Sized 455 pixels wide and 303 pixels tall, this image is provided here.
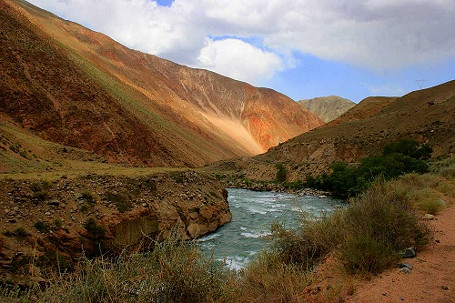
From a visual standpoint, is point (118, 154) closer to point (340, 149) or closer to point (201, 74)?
point (340, 149)

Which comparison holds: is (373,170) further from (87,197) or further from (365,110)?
(365,110)

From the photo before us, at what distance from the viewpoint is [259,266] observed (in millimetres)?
6562

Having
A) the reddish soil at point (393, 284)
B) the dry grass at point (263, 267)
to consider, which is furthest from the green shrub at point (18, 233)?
the reddish soil at point (393, 284)

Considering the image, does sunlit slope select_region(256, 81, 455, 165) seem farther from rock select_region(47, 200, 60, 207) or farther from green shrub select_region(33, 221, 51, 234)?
green shrub select_region(33, 221, 51, 234)

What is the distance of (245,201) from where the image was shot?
28141 mm

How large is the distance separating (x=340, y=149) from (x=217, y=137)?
45.9 meters

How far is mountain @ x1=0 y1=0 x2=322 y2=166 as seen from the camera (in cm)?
3481

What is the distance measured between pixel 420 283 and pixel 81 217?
33.6 ft

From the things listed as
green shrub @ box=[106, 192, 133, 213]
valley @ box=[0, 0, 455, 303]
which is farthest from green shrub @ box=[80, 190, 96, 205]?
green shrub @ box=[106, 192, 133, 213]

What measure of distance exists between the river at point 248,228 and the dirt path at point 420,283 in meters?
2.46

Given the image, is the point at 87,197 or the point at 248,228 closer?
the point at 87,197

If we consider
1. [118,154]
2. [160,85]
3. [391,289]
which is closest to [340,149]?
[118,154]

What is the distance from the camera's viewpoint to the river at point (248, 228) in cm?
1203

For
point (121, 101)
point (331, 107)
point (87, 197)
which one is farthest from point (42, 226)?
point (331, 107)
